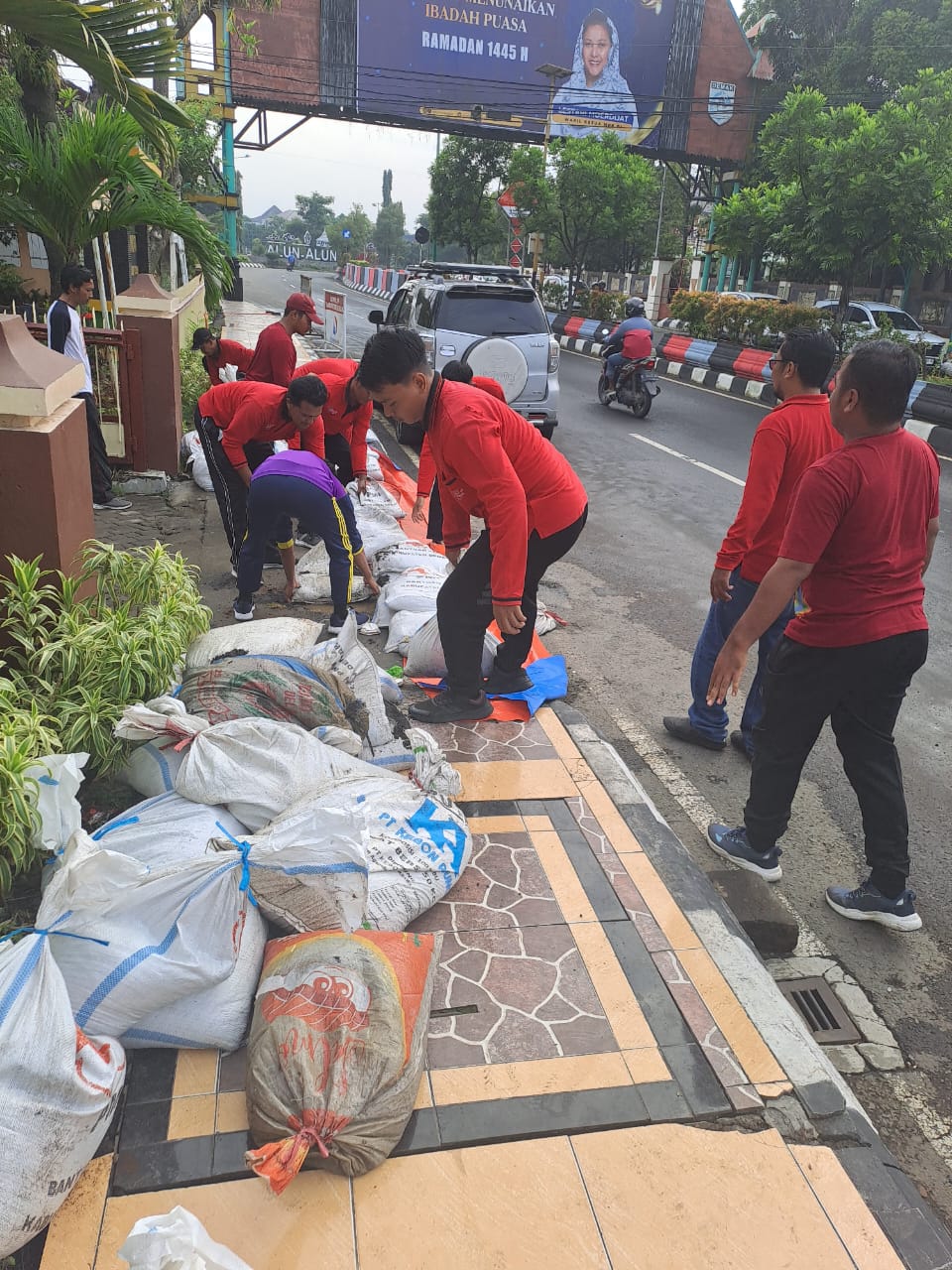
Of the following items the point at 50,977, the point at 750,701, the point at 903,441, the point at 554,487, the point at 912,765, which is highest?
the point at 903,441

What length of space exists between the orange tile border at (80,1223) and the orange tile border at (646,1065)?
1.15 meters

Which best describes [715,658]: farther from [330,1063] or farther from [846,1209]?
[330,1063]

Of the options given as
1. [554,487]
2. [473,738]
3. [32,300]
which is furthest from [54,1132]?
[32,300]

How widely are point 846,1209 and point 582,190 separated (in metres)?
27.5

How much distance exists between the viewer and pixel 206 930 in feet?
6.66

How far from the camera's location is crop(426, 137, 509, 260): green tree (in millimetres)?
32531

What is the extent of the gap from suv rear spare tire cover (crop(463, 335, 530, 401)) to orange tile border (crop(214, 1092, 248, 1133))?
7.43m

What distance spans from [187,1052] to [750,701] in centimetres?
260

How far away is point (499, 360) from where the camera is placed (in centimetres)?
871

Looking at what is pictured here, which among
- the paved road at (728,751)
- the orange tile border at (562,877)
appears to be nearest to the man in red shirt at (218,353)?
the paved road at (728,751)

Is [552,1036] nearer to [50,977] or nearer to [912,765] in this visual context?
[50,977]

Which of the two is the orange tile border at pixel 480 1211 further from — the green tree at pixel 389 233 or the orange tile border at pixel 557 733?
the green tree at pixel 389 233

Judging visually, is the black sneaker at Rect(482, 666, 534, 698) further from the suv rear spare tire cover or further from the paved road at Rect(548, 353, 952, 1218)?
the suv rear spare tire cover

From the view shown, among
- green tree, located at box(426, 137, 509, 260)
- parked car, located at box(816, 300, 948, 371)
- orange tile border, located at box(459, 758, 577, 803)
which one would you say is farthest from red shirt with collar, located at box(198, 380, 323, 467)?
green tree, located at box(426, 137, 509, 260)
